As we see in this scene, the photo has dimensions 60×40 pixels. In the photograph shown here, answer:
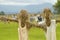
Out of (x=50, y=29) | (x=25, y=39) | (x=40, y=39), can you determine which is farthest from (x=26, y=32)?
(x=40, y=39)

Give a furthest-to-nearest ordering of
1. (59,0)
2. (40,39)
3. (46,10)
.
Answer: (59,0) → (40,39) → (46,10)

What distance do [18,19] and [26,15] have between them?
0.95ft

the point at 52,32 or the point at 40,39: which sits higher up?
the point at 52,32

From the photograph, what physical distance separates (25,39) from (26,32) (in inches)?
6.2

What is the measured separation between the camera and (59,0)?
9838cm

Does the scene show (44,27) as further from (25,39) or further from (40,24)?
(25,39)

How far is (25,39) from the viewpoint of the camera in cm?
623

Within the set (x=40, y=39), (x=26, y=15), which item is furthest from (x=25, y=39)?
(x=40, y=39)

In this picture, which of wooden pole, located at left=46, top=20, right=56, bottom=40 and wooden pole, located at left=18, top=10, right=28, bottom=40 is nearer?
wooden pole, located at left=18, top=10, right=28, bottom=40

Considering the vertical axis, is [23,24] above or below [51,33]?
above

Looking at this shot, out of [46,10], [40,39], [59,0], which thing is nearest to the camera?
[46,10]

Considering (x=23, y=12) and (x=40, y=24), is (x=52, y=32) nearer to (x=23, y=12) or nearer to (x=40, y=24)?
(x=40, y=24)

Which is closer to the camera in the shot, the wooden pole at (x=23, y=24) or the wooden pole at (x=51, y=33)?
the wooden pole at (x=23, y=24)

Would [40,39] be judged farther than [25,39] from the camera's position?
Yes
